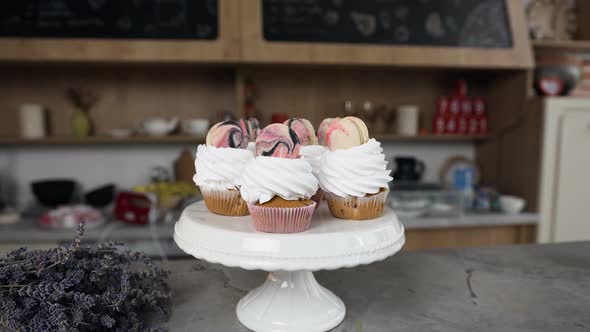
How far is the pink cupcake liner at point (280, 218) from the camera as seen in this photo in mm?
655

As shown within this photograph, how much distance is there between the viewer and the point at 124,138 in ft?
7.06

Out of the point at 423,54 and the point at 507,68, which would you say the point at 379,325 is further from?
the point at 507,68

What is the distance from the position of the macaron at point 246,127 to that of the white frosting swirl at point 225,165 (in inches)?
2.0

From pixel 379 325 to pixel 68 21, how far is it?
6.27 feet

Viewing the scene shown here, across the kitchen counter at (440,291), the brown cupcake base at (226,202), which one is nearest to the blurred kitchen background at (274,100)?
the kitchen counter at (440,291)

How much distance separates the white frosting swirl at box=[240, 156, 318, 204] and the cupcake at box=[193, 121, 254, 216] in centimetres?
6

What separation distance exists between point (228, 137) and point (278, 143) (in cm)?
11

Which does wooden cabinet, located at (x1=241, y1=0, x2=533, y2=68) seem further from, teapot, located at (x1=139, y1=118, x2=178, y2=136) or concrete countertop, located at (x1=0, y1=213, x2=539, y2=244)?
concrete countertop, located at (x1=0, y1=213, x2=539, y2=244)

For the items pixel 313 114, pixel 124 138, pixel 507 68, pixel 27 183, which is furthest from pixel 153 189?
pixel 507 68

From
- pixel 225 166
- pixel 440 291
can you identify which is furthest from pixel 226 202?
pixel 440 291

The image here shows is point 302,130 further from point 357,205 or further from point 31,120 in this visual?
point 31,120

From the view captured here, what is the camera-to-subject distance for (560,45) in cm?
235

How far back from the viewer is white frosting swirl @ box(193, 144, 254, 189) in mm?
734

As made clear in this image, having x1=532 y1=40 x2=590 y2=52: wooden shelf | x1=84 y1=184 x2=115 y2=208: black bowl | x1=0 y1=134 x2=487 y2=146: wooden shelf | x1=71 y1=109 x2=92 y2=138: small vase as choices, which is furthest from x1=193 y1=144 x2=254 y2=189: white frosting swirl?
x1=532 y1=40 x2=590 y2=52: wooden shelf
